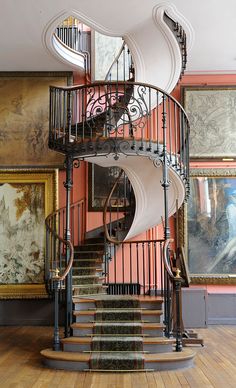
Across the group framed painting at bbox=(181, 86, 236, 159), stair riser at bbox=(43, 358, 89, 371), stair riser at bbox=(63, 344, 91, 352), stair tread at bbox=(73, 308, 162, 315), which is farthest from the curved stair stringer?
stair riser at bbox=(43, 358, 89, 371)

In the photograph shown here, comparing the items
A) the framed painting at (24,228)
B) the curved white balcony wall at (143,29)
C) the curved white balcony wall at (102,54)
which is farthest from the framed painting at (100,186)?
the curved white balcony wall at (143,29)

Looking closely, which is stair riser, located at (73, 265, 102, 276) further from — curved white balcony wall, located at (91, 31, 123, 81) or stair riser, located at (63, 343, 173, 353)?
curved white balcony wall, located at (91, 31, 123, 81)

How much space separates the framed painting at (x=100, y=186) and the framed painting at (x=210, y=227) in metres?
1.30

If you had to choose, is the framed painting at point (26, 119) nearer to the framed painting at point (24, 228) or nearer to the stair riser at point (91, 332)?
the framed painting at point (24, 228)

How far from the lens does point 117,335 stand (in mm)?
6004

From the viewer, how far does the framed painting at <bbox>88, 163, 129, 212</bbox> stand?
28.9 ft

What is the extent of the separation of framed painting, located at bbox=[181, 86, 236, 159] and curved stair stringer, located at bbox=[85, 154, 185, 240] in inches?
60.7

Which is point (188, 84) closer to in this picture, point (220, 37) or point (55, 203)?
point (220, 37)

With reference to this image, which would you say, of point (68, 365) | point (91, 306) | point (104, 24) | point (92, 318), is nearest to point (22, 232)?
point (91, 306)

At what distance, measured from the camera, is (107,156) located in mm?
6715

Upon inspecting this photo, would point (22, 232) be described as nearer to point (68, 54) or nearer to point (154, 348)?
point (68, 54)

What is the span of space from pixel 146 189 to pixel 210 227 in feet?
5.81

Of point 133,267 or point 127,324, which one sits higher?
point 133,267

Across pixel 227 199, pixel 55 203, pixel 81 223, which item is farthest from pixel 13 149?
pixel 227 199
